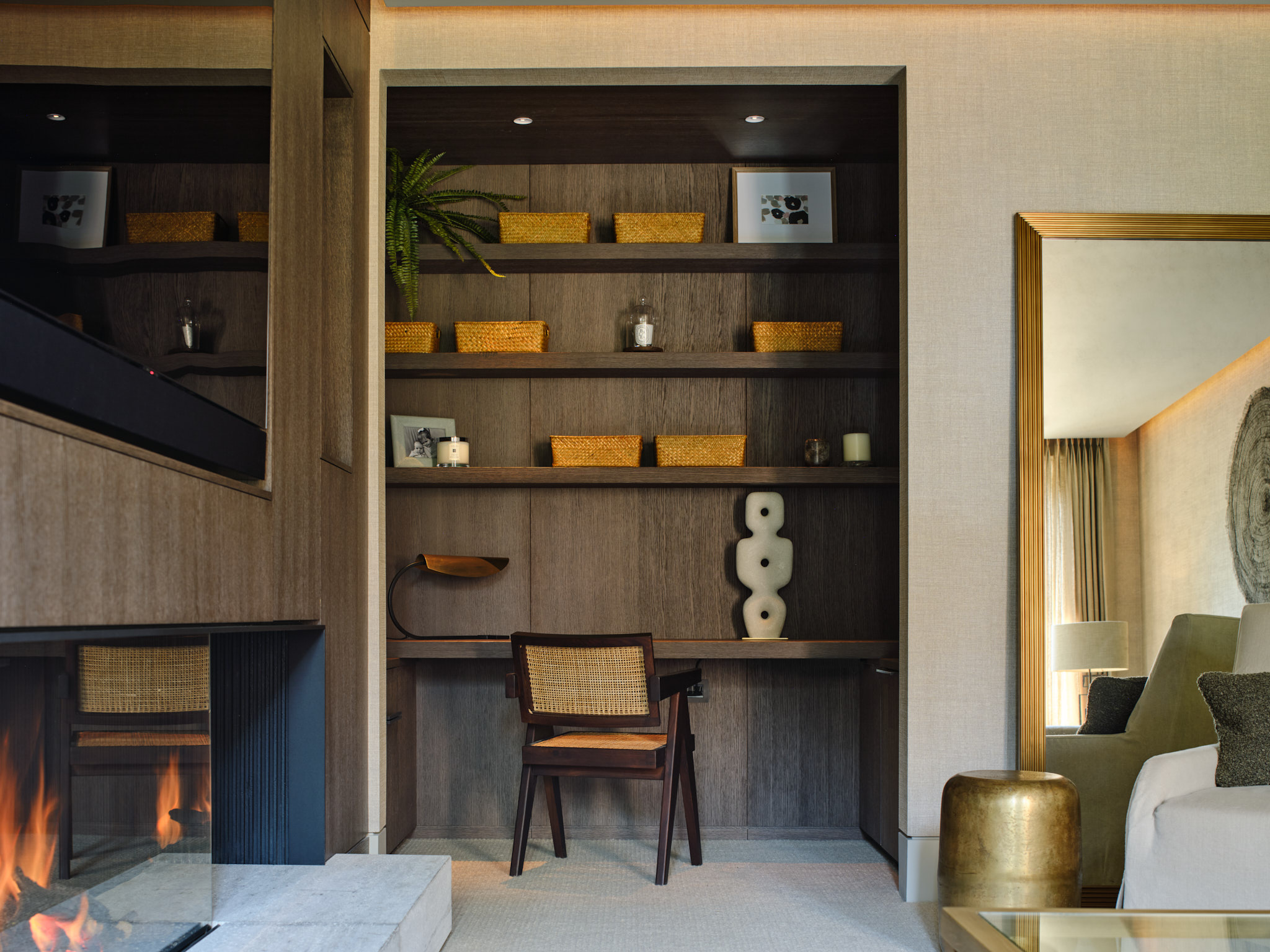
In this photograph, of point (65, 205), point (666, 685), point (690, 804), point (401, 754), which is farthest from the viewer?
point (401, 754)

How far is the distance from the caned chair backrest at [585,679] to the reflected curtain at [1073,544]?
1174 mm

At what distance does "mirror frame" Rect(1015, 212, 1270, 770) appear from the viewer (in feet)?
9.65

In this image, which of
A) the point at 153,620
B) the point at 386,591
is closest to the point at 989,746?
the point at 386,591

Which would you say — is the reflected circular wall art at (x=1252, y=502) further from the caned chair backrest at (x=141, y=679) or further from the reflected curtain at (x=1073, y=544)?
the caned chair backrest at (x=141, y=679)

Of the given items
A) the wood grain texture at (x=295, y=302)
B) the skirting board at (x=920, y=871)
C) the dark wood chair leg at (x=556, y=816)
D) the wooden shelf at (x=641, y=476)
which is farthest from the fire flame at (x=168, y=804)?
the skirting board at (x=920, y=871)

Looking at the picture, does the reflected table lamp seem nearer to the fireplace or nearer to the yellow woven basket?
the yellow woven basket

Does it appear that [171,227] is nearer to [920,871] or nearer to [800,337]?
[800,337]

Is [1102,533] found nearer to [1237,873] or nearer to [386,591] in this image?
[1237,873]

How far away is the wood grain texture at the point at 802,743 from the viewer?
3.74 m

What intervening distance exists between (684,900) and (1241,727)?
5.01 ft

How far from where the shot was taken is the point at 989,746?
9.77ft

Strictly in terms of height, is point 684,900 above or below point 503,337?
below

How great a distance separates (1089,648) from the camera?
9.70ft

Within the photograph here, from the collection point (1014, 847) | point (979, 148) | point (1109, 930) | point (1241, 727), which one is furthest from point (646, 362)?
point (1109, 930)
